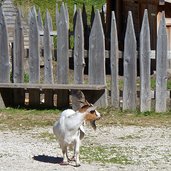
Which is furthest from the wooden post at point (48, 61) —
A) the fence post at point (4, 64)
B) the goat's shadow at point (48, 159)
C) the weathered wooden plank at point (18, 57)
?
the goat's shadow at point (48, 159)

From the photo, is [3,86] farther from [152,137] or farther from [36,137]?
[152,137]

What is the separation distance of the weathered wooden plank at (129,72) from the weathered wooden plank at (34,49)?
1540mm

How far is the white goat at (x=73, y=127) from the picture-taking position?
866cm

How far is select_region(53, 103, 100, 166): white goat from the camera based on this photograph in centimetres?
866

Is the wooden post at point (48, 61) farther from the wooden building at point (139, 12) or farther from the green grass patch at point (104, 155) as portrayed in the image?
the wooden building at point (139, 12)

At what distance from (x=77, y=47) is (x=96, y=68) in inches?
19.6

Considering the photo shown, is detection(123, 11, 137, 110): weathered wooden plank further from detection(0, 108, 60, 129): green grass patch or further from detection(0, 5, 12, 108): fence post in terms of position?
detection(0, 5, 12, 108): fence post

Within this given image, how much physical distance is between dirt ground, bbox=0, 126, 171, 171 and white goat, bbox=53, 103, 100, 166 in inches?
10.0

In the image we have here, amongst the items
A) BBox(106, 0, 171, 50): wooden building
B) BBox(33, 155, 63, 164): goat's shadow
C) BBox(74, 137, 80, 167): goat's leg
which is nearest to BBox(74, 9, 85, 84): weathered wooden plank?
BBox(33, 155, 63, 164): goat's shadow

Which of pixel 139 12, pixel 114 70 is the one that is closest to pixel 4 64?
pixel 114 70

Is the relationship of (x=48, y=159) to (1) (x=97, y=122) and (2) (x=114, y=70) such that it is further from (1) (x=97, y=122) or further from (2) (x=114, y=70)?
(2) (x=114, y=70)

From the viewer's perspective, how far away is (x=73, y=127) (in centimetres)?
866

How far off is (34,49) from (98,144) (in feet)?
10.7

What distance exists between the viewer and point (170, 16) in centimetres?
1689
